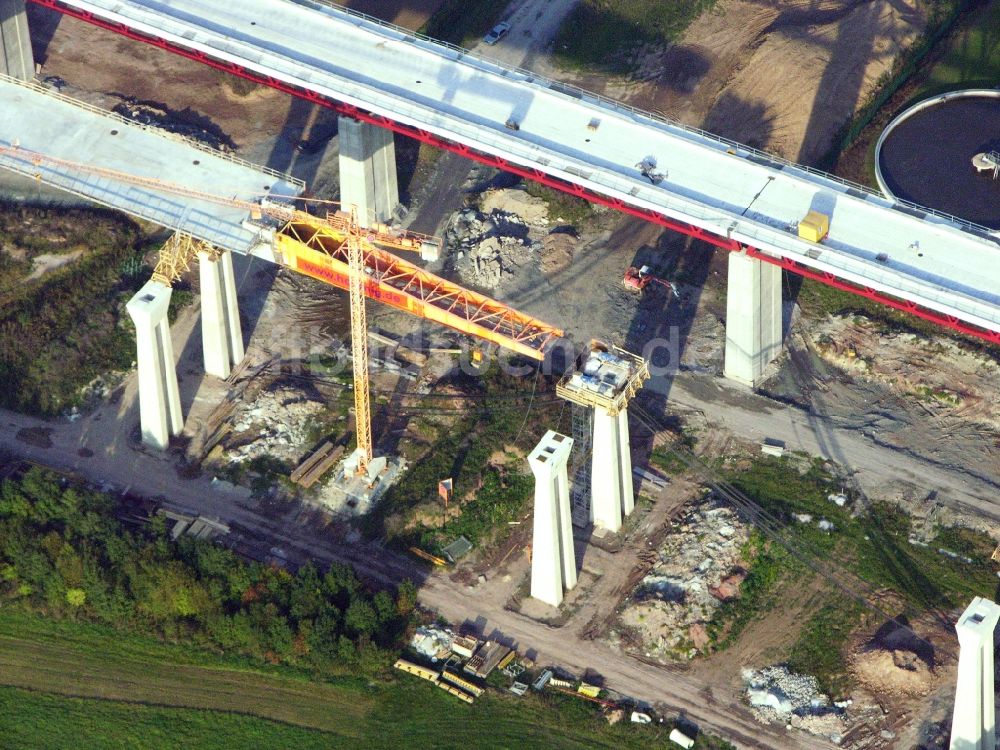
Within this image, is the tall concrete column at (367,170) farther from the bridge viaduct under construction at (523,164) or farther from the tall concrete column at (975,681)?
the tall concrete column at (975,681)

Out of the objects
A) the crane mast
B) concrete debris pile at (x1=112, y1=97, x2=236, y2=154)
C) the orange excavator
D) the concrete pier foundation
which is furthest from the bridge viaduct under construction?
the concrete pier foundation

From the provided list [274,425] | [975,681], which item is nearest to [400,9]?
[274,425]

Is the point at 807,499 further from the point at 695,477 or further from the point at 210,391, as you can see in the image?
the point at 210,391

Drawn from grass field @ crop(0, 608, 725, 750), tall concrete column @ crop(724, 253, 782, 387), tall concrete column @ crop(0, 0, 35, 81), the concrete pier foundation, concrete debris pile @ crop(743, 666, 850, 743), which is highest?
tall concrete column @ crop(0, 0, 35, 81)

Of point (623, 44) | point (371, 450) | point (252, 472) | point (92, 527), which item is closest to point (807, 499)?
point (371, 450)

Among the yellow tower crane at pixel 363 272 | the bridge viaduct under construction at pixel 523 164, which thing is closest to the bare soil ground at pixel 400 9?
the bridge viaduct under construction at pixel 523 164

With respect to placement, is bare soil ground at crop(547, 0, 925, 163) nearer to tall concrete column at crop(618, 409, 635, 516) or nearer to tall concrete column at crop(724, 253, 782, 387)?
tall concrete column at crop(724, 253, 782, 387)

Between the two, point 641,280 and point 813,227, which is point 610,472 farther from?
point 641,280
